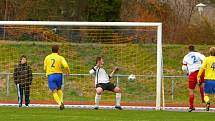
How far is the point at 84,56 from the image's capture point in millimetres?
27125

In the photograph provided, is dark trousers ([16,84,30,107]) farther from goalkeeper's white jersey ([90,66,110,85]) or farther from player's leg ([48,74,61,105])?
goalkeeper's white jersey ([90,66,110,85])

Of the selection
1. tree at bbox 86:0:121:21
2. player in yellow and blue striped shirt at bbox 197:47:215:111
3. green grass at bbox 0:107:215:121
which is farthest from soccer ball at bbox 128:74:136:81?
tree at bbox 86:0:121:21

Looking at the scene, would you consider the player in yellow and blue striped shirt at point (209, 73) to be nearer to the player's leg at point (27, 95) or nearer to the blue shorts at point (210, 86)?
the blue shorts at point (210, 86)

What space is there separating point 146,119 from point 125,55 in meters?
9.23

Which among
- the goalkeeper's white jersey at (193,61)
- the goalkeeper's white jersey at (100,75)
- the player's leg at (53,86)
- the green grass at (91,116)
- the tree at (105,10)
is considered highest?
the tree at (105,10)

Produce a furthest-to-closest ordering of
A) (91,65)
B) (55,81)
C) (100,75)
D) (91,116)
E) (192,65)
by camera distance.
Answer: (91,65) < (100,75) < (192,65) < (55,81) < (91,116)

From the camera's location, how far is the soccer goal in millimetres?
23734

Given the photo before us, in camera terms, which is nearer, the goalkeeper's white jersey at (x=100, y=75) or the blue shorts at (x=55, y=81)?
the blue shorts at (x=55, y=81)

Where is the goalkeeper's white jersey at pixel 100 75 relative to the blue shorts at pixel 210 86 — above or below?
above

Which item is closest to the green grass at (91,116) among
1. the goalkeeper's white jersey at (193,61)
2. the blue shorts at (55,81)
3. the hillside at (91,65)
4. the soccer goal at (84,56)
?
the blue shorts at (55,81)

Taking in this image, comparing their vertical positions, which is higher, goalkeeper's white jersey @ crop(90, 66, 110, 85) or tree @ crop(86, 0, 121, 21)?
tree @ crop(86, 0, 121, 21)

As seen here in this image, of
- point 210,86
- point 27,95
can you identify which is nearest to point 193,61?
point 210,86

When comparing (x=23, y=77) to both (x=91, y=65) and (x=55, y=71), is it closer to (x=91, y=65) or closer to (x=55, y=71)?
(x=55, y=71)

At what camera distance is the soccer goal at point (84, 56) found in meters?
23.7
